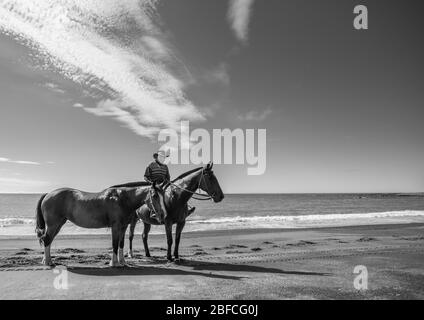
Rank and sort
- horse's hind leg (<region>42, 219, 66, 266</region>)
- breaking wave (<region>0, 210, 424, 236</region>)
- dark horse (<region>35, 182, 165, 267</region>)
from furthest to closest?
1. breaking wave (<region>0, 210, 424, 236</region>)
2. dark horse (<region>35, 182, 165, 267</region>)
3. horse's hind leg (<region>42, 219, 66, 266</region>)

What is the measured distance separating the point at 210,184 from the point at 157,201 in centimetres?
167

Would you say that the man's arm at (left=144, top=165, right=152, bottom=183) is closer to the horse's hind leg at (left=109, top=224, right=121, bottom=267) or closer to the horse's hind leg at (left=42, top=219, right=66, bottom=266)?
the horse's hind leg at (left=109, top=224, right=121, bottom=267)

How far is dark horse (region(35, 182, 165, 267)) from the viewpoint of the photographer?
8.58 m

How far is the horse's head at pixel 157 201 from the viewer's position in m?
8.89

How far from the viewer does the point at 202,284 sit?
659 cm

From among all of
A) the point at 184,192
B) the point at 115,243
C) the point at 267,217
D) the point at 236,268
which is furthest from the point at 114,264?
the point at 267,217

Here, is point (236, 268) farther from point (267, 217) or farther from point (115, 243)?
point (267, 217)

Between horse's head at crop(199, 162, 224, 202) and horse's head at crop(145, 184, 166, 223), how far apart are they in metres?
1.24

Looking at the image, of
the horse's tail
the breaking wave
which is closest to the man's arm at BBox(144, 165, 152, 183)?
the horse's tail

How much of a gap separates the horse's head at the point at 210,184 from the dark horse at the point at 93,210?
1.42m


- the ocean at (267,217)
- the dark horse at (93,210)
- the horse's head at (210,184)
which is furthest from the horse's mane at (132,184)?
the ocean at (267,217)

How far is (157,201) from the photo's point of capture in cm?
907

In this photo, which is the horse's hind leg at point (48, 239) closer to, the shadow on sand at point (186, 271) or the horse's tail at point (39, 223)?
the horse's tail at point (39, 223)

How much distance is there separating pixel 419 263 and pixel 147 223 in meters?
8.59
